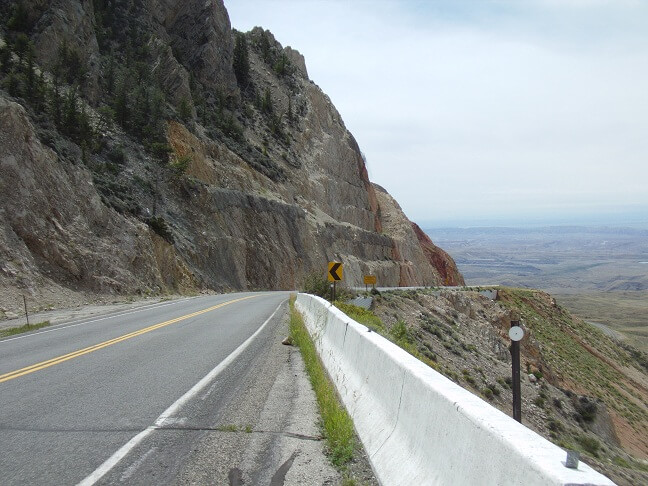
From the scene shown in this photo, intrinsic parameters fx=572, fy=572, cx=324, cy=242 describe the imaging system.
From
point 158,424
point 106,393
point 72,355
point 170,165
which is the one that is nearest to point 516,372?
point 158,424

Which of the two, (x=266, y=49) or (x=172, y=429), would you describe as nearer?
(x=172, y=429)

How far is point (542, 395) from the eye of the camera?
22.5 m

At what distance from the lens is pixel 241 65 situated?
70188mm

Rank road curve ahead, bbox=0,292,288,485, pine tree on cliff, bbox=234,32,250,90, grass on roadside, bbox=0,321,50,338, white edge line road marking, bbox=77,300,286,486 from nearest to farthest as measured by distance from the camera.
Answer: white edge line road marking, bbox=77,300,286,486, road curve ahead, bbox=0,292,288,485, grass on roadside, bbox=0,321,50,338, pine tree on cliff, bbox=234,32,250,90

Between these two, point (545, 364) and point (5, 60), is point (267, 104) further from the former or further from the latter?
point (545, 364)

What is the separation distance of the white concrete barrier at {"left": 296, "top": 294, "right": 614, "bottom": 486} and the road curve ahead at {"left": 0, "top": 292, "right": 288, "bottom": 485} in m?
1.81

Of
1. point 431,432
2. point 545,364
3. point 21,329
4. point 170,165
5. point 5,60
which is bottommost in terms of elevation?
point 545,364

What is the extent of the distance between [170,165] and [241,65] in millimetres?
31730

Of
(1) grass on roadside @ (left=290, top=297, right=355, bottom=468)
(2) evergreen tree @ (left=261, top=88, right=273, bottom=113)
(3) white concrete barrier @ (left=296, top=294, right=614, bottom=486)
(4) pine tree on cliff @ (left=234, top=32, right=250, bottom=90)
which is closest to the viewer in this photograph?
(3) white concrete barrier @ (left=296, top=294, right=614, bottom=486)

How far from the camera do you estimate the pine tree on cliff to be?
70250 mm

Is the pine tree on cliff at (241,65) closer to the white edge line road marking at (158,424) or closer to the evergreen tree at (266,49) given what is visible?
the evergreen tree at (266,49)

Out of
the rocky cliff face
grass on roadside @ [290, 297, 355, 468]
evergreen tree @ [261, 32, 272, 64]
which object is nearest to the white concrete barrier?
grass on roadside @ [290, 297, 355, 468]

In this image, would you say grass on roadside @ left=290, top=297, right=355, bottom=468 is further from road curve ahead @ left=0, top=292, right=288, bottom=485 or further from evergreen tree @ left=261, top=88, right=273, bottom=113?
evergreen tree @ left=261, top=88, right=273, bottom=113

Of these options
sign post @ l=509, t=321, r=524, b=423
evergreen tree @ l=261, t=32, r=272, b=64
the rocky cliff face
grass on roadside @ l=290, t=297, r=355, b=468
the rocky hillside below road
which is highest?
evergreen tree @ l=261, t=32, r=272, b=64
